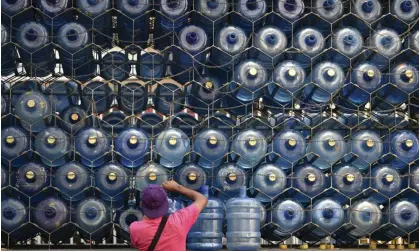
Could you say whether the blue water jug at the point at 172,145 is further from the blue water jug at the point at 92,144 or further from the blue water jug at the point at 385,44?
the blue water jug at the point at 385,44

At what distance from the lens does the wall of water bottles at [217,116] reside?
951cm

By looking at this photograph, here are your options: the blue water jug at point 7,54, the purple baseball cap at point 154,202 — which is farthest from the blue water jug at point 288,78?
the purple baseball cap at point 154,202

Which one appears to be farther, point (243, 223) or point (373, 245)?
point (373, 245)

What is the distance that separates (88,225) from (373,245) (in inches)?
117

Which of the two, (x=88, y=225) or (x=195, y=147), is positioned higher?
(x=195, y=147)

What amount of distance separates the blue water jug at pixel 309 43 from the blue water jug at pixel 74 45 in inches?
84.8

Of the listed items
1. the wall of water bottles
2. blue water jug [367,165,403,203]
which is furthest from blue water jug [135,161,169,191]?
blue water jug [367,165,403,203]

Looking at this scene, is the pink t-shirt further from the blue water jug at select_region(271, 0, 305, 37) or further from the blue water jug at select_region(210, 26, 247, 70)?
the blue water jug at select_region(271, 0, 305, 37)

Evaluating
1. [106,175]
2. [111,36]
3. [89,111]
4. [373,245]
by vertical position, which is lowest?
[373,245]

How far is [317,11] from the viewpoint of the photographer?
10.1 metres

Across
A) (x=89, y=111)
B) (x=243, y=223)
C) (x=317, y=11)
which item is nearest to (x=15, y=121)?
(x=89, y=111)

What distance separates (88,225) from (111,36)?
2096mm

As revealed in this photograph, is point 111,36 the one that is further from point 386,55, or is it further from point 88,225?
point 386,55

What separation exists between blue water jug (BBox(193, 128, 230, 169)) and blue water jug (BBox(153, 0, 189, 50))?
3.53ft
